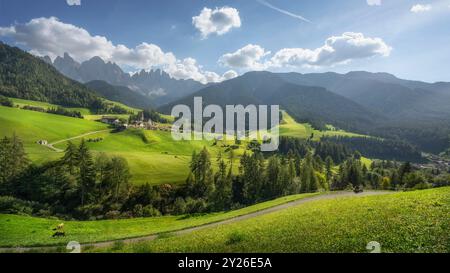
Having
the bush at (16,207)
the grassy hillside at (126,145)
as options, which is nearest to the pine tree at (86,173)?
the bush at (16,207)

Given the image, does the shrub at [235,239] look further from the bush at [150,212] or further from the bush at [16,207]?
the bush at [16,207]

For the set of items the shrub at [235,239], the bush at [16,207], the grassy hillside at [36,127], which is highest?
the grassy hillside at [36,127]

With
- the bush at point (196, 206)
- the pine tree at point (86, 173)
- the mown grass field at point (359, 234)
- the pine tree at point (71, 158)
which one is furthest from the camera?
the pine tree at point (71, 158)

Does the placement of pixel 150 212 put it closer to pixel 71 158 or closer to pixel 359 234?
pixel 71 158

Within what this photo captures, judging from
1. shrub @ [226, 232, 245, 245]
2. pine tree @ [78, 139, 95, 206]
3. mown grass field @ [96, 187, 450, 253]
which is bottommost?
pine tree @ [78, 139, 95, 206]

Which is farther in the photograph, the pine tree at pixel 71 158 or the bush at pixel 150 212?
the pine tree at pixel 71 158

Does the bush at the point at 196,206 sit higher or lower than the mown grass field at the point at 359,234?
lower

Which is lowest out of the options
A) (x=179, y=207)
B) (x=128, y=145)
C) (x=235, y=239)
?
(x=179, y=207)

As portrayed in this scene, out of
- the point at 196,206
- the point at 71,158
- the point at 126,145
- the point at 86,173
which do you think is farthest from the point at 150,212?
the point at 126,145

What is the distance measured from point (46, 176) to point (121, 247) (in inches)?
2850

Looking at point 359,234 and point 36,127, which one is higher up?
point 36,127

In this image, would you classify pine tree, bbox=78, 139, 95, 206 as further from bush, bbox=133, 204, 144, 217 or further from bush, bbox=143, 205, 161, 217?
bush, bbox=143, 205, 161, 217

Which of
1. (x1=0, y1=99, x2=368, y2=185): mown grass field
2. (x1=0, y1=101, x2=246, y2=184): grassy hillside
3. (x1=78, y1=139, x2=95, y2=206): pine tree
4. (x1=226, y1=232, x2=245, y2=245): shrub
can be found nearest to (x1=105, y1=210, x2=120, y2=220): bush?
(x1=78, y1=139, x2=95, y2=206): pine tree

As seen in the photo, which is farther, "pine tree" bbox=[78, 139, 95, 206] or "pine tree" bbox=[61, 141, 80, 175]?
"pine tree" bbox=[61, 141, 80, 175]
